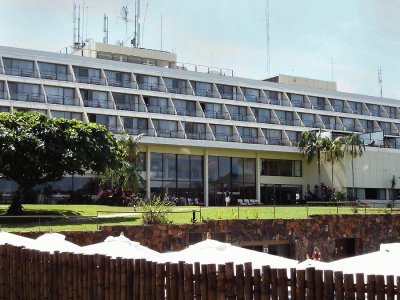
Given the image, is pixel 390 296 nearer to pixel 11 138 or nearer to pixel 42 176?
pixel 11 138

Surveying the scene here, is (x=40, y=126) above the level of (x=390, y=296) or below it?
above

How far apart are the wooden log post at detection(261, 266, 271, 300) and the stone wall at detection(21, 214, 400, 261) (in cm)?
1833

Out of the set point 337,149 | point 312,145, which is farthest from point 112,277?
point 312,145

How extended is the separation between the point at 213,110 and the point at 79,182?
17.1m

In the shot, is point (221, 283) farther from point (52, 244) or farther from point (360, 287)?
point (52, 244)

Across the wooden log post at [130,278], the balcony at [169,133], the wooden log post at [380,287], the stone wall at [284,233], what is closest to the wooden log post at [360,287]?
the wooden log post at [380,287]

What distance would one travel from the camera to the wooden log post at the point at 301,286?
667 cm

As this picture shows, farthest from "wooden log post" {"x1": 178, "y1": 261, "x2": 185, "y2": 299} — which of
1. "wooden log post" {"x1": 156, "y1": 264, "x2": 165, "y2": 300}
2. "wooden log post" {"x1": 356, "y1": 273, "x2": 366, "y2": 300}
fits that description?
"wooden log post" {"x1": 356, "y1": 273, "x2": 366, "y2": 300}

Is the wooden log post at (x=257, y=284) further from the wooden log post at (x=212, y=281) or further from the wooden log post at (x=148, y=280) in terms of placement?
the wooden log post at (x=148, y=280)

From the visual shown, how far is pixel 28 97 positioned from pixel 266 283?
158 ft

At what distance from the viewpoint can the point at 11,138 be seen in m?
31.7

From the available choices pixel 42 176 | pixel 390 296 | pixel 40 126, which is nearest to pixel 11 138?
pixel 40 126

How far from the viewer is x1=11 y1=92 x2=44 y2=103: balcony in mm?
51656

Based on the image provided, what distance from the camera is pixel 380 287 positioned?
6.20m
